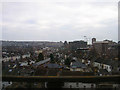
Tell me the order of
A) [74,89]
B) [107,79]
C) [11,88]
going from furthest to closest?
[11,88]
[74,89]
[107,79]

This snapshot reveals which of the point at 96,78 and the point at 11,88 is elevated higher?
the point at 96,78

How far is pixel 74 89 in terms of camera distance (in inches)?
47.9

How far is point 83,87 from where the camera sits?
1219mm

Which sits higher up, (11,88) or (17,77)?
(17,77)

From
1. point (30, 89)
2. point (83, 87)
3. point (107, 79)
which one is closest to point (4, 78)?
point (30, 89)

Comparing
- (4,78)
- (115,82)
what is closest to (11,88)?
(4,78)

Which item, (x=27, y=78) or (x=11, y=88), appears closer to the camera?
(x=27, y=78)

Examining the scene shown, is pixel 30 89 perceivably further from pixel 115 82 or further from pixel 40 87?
pixel 115 82

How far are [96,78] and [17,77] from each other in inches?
29.0

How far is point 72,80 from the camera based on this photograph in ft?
3.75

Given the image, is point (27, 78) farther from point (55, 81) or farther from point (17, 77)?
point (55, 81)

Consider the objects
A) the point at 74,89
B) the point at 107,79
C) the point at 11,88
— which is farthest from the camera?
the point at 11,88

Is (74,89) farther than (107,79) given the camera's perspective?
Yes

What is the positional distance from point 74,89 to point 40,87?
340 mm
